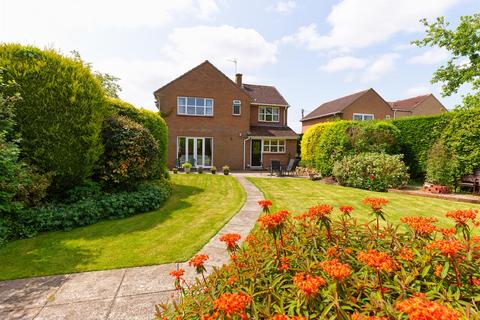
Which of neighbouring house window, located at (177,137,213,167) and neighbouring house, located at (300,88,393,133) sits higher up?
neighbouring house, located at (300,88,393,133)

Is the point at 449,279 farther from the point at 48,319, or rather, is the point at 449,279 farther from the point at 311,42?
the point at 311,42

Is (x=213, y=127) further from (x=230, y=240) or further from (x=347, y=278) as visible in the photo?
(x=347, y=278)

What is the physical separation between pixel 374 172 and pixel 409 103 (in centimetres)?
3703

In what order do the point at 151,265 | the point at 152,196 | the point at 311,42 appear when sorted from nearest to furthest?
the point at 151,265
the point at 152,196
the point at 311,42

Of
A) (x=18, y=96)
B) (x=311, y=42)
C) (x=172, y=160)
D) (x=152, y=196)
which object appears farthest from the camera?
(x=172, y=160)

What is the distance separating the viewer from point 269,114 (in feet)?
83.9

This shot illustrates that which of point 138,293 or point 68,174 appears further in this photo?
point 68,174

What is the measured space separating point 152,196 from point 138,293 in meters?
4.43

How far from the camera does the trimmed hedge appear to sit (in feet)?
17.2

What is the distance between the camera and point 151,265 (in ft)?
13.2

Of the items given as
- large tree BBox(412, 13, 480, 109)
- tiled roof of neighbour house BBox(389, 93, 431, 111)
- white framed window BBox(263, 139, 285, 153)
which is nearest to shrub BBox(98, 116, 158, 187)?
white framed window BBox(263, 139, 285, 153)

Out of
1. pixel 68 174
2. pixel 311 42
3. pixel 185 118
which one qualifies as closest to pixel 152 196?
pixel 68 174

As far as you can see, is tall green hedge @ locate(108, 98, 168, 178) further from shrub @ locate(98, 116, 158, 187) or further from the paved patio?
the paved patio

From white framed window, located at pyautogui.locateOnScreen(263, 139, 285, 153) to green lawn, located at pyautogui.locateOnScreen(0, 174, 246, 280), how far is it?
54.8 ft
